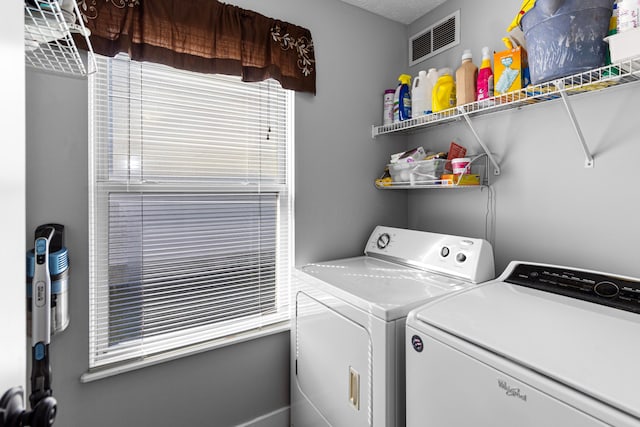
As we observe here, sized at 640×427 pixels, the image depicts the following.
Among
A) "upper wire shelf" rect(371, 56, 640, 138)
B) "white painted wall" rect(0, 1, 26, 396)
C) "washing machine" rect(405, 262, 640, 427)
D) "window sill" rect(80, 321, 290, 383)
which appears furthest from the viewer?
"window sill" rect(80, 321, 290, 383)

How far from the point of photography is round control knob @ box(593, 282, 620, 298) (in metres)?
1.15

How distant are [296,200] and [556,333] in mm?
1367

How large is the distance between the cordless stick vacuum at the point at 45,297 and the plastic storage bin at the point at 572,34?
2.00m

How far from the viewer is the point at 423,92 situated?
189 cm

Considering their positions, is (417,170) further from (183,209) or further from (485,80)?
(183,209)

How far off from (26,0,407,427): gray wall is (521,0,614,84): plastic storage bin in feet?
3.66

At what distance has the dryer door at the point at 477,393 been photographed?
745mm

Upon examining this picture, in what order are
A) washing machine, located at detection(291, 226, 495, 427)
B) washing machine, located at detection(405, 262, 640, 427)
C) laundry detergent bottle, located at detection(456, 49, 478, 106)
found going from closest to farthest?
washing machine, located at detection(405, 262, 640, 427) < washing machine, located at detection(291, 226, 495, 427) < laundry detergent bottle, located at detection(456, 49, 478, 106)

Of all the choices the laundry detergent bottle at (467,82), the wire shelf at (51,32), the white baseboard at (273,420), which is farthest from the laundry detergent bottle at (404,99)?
the white baseboard at (273,420)

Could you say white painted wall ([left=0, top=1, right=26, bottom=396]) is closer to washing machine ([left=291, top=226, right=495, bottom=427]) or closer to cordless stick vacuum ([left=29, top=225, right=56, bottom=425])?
cordless stick vacuum ([left=29, top=225, right=56, bottom=425])

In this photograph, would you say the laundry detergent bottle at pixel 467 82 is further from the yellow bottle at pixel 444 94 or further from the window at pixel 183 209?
the window at pixel 183 209

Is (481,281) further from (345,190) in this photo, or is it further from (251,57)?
(251,57)

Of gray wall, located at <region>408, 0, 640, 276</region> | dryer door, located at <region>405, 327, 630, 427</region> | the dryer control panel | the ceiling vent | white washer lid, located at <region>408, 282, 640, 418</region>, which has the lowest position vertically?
dryer door, located at <region>405, 327, 630, 427</region>

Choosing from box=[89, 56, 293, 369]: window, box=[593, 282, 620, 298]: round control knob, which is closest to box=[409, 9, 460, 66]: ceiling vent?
box=[89, 56, 293, 369]: window
